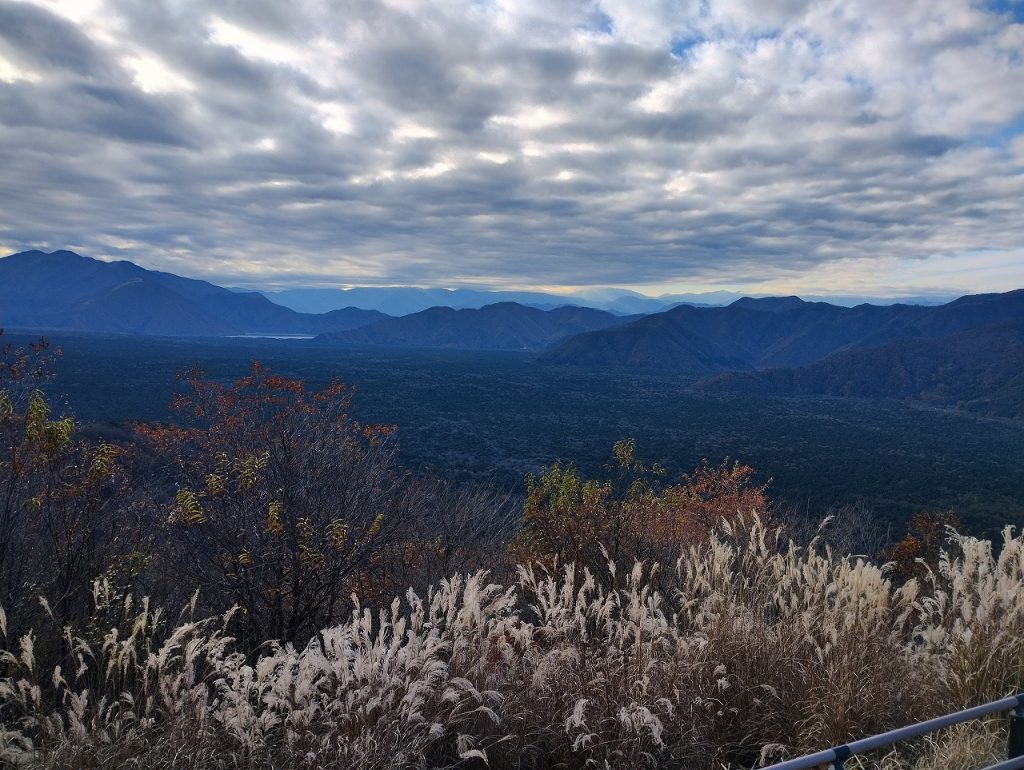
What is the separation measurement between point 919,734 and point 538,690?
1.91 metres

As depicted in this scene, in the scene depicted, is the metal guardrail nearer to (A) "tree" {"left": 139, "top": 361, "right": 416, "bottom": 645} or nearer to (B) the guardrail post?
(B) the guardrail post

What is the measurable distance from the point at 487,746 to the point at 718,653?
5.34 ft

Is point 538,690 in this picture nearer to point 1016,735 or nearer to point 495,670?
point 495,670

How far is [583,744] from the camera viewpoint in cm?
Answer: 332

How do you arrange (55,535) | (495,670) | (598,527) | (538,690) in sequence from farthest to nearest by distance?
(598,527) → (55,535) → (495,670) → (538,690)

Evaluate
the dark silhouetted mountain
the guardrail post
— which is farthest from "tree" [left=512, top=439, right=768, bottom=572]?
the dark silhouetted mountain

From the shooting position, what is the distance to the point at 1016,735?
3.14m

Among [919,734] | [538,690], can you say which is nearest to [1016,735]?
[919,734]

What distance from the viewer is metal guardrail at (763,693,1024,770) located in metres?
2.43

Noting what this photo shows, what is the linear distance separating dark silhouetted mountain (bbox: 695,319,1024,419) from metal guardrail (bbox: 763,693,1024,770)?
146705 millimetres

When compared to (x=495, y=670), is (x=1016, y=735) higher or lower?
higher

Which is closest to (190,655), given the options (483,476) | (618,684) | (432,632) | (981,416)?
(432,632)

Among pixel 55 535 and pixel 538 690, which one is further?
pixel 55 535

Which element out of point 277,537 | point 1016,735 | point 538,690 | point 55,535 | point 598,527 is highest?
point 55,535
